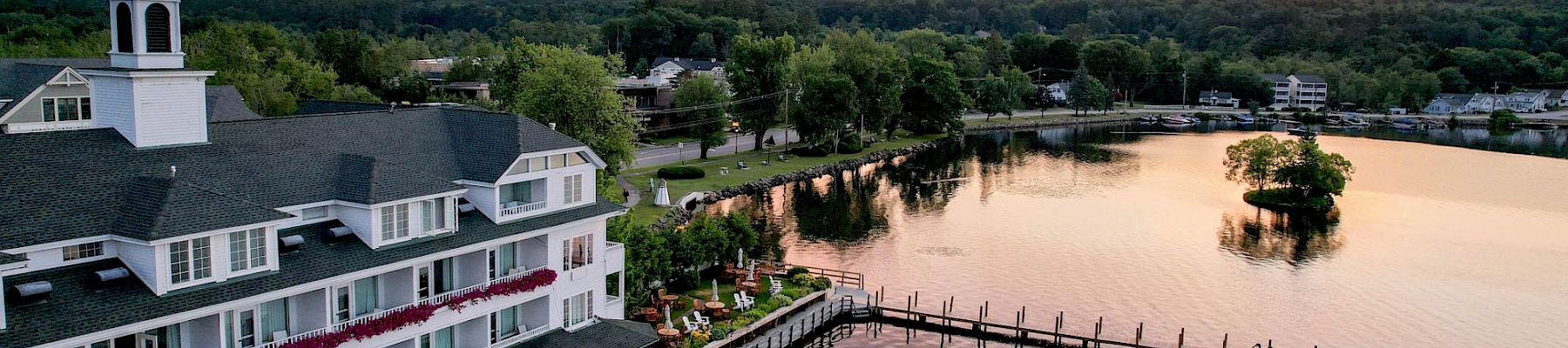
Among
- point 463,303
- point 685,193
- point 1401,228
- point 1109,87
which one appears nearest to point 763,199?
point 685,193

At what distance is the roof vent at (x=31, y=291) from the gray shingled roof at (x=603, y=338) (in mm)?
10770

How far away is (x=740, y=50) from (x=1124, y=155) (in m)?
34.5

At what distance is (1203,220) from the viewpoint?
61812 mm

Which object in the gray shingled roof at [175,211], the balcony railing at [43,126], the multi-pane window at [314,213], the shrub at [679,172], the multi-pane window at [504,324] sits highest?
the balcony railing at [43,126]

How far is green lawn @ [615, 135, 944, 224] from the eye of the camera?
5675 centimetres

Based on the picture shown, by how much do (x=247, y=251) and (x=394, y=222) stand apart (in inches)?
139

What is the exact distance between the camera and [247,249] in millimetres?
21656

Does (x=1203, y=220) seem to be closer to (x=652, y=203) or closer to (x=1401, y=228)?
(x=1401, y=228)

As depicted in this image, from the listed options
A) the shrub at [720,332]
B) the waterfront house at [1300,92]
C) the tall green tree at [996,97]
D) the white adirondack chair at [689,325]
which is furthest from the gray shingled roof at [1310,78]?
the white adirondack chair at [689,325]

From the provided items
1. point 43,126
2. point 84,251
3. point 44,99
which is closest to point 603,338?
point 84,251

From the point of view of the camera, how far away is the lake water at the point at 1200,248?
4206cm

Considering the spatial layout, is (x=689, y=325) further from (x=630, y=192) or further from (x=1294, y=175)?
(x=1294, y=175)

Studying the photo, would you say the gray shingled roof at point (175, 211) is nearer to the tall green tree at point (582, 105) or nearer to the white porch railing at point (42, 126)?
the white porch railing at point (42, 126)

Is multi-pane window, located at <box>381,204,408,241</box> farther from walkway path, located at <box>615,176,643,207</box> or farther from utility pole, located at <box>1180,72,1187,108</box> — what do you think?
utility pole, located at <box>1180,72,1187,108</box>
